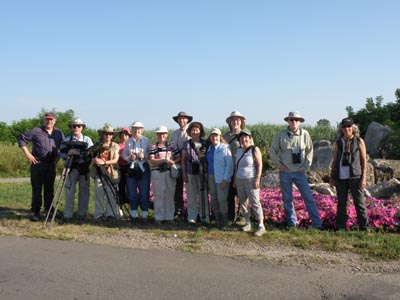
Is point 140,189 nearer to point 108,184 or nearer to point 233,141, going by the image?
point 108,184

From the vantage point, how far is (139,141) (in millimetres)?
8484

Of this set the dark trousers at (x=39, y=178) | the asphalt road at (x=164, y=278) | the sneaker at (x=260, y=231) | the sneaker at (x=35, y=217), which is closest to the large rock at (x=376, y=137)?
the sneaker at (x=260, y=231)

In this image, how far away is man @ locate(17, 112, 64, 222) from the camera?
332 inches

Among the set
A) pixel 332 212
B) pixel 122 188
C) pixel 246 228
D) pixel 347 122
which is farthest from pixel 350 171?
pixel 122 188

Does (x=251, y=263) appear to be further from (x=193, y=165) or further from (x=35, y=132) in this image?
(x=35, y=132)

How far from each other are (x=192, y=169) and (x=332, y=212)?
265cm

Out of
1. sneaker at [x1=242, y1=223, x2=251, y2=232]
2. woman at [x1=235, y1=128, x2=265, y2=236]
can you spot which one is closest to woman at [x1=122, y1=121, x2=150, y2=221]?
woman at [x1=235, y1=128, x2=265, y2=236]

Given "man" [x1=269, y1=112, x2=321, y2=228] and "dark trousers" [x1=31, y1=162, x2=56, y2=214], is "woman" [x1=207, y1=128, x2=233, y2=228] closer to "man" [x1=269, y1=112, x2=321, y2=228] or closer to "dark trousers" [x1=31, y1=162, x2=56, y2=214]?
Result: "man" [x1=269, y1=112, x2=321, y2=228]

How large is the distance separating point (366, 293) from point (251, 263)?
60.6 inches

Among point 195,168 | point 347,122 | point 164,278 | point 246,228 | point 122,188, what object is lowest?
point 164,278

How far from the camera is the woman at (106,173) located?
326 inches

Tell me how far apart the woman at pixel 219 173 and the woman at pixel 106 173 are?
1.87 m

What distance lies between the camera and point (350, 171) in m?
7.20

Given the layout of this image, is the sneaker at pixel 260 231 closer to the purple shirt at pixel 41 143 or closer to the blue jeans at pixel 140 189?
the blue jeans at pixel 140 189
